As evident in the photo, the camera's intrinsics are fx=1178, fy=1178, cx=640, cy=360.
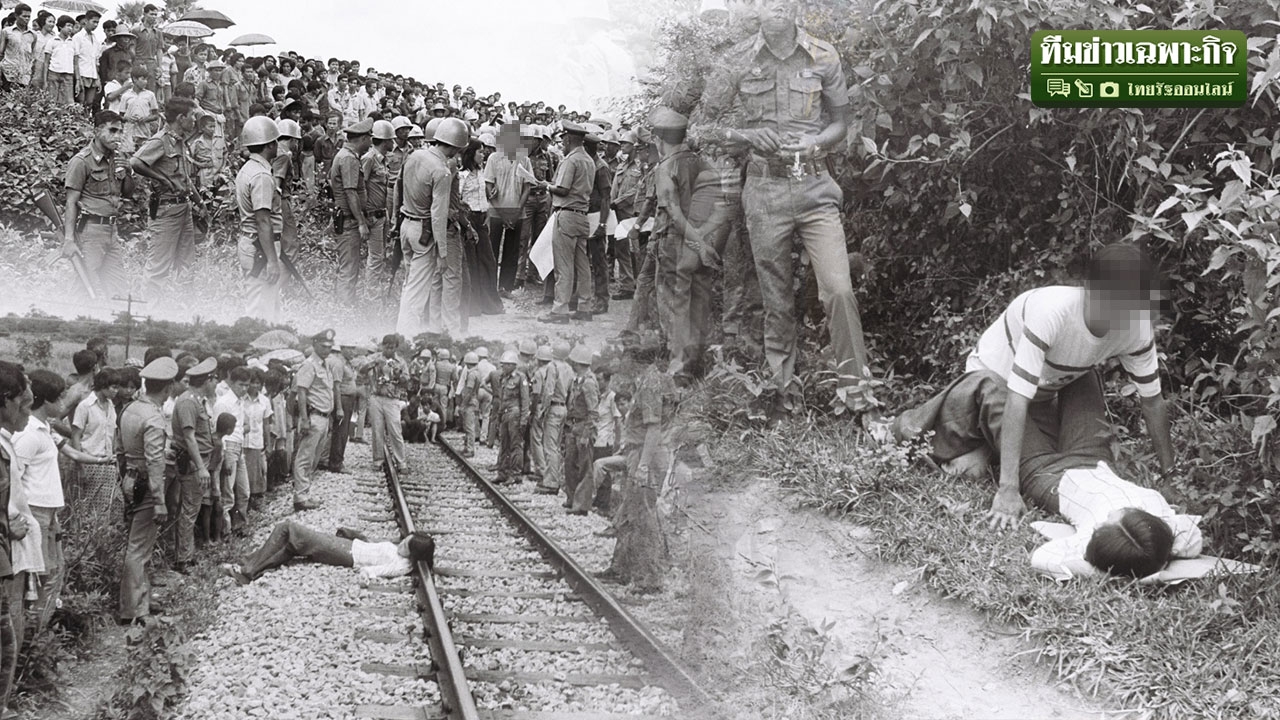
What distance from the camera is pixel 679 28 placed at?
4.83 meters

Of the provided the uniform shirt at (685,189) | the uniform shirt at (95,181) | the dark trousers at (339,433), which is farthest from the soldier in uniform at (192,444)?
the uniform shirt at (685,189)

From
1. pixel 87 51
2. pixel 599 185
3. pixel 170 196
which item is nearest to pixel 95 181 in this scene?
pixel 170 196

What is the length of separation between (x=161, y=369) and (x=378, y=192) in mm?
1005

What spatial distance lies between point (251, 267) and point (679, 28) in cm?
196

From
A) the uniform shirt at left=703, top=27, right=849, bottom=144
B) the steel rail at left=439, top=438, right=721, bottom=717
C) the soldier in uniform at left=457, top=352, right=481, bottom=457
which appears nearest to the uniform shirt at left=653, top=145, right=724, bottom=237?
the uniform shirt at left=703, top=27, right=849, bottom=144

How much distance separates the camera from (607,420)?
14.5 feet

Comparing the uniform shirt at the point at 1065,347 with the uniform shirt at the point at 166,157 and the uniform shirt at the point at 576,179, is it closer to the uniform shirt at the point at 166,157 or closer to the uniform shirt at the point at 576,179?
the uniform shirt at the point at 576,179

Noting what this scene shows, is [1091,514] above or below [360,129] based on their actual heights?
below

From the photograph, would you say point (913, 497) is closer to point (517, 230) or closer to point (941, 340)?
point (941, 340)

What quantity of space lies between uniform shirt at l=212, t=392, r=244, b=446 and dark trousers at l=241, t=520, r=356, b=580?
1.41 feet

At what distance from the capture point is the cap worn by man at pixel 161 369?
414 cm

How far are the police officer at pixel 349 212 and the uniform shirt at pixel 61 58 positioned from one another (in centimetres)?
163

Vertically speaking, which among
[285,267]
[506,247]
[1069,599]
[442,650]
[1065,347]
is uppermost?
[506,247]

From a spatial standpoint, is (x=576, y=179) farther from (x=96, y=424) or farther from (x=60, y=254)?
(x=96, y=424)
